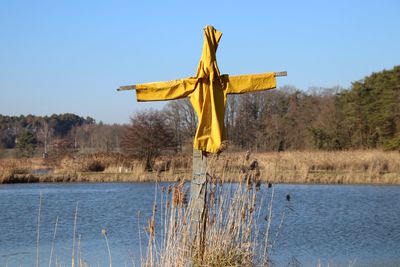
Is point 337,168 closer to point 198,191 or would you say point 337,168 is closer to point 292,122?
point 292,122

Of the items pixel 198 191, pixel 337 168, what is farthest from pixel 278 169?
pixel 198 191

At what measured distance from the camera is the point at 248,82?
20.5 feet

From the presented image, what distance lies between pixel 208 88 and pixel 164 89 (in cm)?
42

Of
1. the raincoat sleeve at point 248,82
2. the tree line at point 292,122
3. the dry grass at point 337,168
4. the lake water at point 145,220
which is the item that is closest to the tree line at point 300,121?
the tree line at point 292,122

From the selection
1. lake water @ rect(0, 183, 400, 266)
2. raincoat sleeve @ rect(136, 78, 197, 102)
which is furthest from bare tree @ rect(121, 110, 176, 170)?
raincoat sleeve @ rect(136, 78, 197, 102)

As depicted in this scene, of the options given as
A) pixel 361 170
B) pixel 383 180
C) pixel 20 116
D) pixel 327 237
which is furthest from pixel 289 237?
pixel 20 116

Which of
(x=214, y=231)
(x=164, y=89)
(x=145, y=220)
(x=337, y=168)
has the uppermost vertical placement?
(x=164, y=89)

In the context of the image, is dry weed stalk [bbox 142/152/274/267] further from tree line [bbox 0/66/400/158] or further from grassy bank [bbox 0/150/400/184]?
tree line [bbox 0/66/400/158]

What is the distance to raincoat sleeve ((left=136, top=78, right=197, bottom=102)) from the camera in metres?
6.27

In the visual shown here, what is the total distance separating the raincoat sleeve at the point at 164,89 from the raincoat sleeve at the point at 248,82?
1.07 ft

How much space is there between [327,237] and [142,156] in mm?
18214

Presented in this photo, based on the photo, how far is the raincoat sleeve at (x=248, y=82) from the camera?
6195 mm

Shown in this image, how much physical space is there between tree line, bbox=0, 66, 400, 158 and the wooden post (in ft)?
68.6

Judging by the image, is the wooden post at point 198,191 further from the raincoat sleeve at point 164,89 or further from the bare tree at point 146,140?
the bare tree at point 146,140
